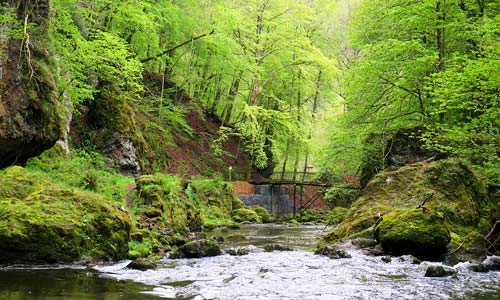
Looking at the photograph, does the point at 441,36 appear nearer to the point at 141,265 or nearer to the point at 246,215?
the point at 246,215

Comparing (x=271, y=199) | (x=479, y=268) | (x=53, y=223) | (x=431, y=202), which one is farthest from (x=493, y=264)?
(x=271, y=199)

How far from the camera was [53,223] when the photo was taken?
8.04 m

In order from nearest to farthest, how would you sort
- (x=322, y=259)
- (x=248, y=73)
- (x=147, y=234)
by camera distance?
1. (x=322, y=259)
2. (x=147, y=234)
3. (x=248, y=73)

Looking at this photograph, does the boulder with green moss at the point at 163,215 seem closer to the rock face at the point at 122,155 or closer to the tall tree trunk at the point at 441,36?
the rock face at the point at 122,155

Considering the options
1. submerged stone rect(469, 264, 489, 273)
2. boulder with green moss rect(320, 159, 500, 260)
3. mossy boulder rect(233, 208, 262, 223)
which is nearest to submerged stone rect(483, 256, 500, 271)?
submerged stone rect(469, 264, 489, 273)

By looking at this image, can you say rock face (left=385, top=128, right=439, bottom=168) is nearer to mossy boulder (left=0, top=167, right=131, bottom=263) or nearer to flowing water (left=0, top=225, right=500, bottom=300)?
flowing water (left=0, top=225, right=500, bottom=300)

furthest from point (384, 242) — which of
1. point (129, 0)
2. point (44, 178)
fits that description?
point (129, 0)

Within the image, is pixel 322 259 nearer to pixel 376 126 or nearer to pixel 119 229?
pixel 119 229

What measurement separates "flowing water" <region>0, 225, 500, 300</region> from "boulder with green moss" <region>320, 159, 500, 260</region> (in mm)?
2067

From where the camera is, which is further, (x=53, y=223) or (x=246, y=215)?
(x=246, y=215)

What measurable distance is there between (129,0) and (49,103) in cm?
935

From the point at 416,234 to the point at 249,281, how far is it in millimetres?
4446

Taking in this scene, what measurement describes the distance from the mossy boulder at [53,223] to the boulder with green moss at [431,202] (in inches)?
228

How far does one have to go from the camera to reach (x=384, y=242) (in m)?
10.4
